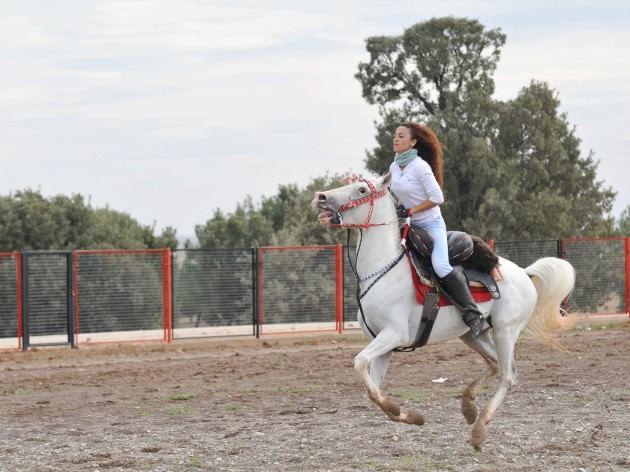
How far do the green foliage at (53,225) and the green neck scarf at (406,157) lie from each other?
37.2 meters

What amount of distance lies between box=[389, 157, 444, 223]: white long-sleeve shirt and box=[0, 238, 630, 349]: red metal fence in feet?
47.9

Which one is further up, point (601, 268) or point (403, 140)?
point (403, 140)

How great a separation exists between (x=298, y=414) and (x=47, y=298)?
12.3 m

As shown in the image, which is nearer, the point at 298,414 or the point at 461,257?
the point at 461,257

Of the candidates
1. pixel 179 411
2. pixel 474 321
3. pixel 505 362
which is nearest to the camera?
pixel 474 321

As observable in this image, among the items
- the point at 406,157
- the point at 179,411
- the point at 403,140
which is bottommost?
the point at 179,411

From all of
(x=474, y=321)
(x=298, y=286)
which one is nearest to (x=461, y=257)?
(x=474, y=321)

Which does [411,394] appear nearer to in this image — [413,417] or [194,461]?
[413,417]

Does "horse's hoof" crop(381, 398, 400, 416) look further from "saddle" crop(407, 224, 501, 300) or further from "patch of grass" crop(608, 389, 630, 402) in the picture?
"patch of grass" crop(608, 389, 630, 402)

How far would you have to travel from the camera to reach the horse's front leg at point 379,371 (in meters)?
9.33

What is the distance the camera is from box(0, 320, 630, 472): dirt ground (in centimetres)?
986

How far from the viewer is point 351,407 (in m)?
13.3

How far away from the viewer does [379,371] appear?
9680mm

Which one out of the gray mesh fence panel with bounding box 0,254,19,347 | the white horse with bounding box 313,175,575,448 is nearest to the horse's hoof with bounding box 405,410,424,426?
the white horse with bounding box 313,175,575,448
